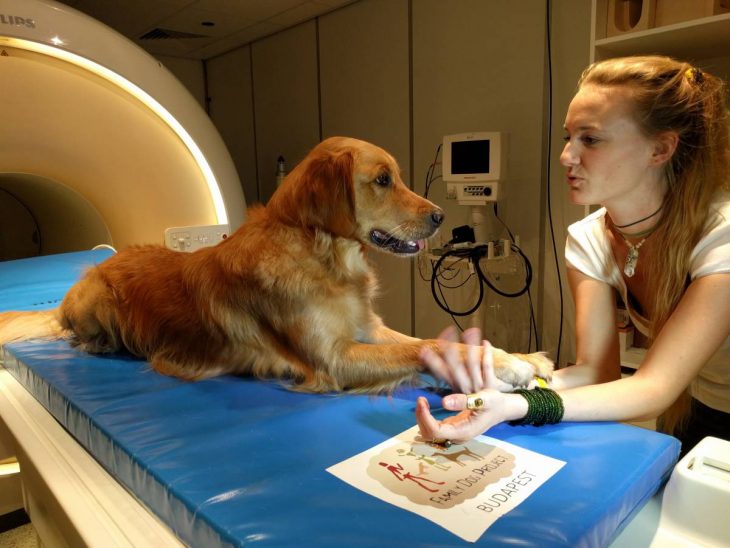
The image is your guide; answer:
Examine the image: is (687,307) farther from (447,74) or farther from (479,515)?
(447,74)

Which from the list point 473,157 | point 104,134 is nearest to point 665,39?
point 473,157

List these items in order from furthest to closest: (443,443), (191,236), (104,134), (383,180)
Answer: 1. (191,236)
2. (104,134)
3. (383,180)
4. (443,443)

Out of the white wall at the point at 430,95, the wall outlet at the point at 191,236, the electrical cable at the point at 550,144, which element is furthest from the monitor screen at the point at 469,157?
the wall outlet at the point at 191,236

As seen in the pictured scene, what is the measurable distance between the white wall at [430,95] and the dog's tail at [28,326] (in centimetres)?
235

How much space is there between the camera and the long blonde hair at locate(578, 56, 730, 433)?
1.19 meters

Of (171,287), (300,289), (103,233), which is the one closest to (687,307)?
(300,289)

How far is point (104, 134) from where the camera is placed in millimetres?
2297

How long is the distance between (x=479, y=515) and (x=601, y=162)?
0.89 metres

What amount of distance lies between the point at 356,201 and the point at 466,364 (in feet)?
1.75

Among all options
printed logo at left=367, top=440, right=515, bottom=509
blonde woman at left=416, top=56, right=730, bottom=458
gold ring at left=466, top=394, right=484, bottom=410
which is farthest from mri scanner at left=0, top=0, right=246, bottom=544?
blonde woman at left=416, top=56, right=730, bottom=458

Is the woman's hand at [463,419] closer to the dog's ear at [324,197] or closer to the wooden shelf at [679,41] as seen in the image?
the dog's ear at [324,197]

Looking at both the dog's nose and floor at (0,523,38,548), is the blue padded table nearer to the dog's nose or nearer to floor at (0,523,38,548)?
the dog's nose

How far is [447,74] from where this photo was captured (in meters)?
3.39

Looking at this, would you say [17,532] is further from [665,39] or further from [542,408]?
[665,39]
